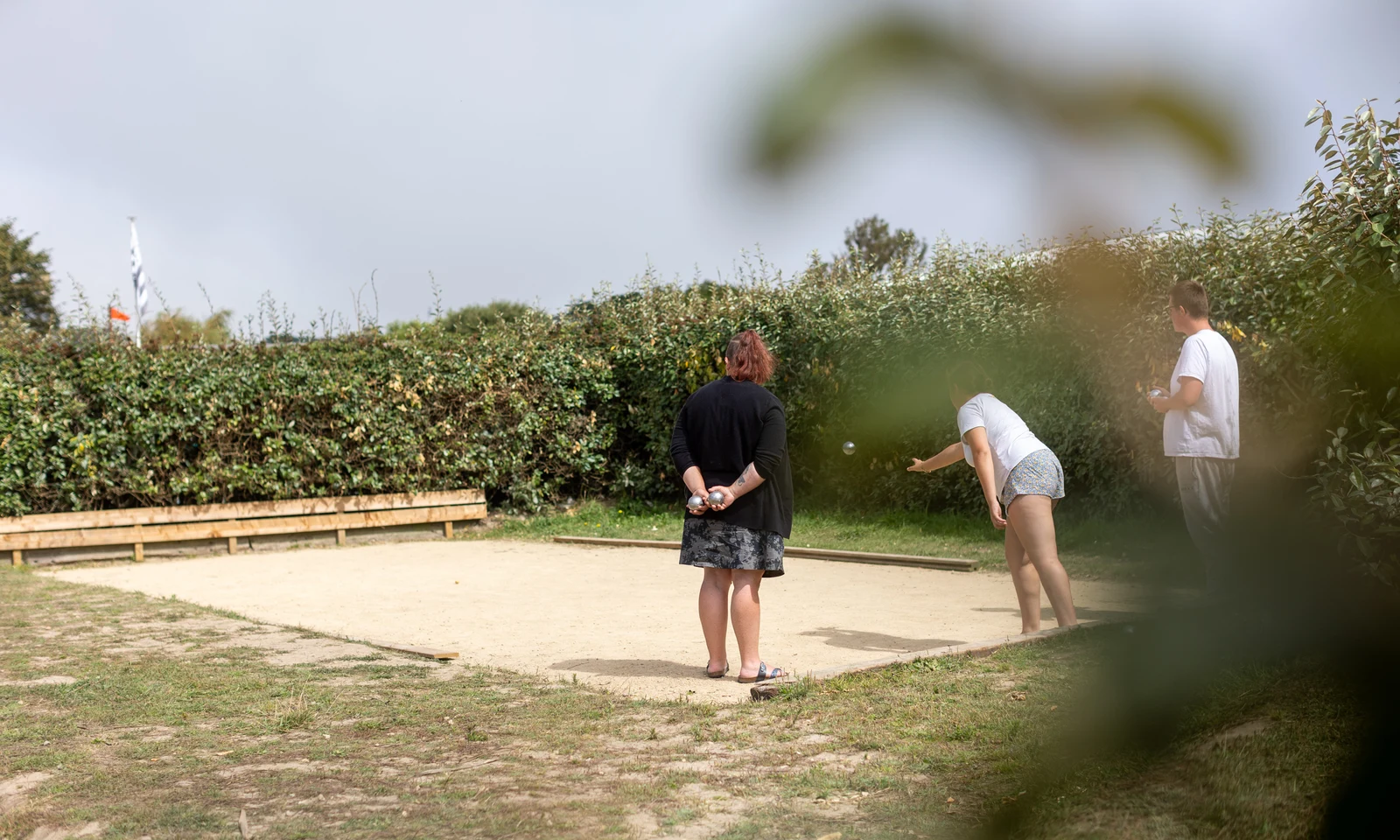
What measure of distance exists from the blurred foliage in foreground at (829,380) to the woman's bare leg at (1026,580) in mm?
1117

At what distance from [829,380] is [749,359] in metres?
2.42

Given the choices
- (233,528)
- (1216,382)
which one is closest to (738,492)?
(1216,382)

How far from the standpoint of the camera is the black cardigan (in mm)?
5270

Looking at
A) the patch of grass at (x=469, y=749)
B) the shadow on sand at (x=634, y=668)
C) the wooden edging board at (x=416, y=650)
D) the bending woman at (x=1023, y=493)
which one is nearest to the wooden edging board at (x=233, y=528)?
the patch of grass at (x=469, y=749)

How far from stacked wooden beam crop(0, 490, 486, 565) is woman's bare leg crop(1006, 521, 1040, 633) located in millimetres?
9411

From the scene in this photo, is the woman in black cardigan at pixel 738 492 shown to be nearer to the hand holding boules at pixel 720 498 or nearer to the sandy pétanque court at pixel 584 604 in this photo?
the hand holding boules at pixel 720 498

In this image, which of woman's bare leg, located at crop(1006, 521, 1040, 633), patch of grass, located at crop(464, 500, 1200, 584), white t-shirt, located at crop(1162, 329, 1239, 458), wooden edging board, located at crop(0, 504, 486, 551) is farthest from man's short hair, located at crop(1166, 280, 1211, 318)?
wooden edging board, located at crop(0, 504, 486, 551)

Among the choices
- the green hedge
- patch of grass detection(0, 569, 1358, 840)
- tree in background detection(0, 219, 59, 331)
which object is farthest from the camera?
the green hedge

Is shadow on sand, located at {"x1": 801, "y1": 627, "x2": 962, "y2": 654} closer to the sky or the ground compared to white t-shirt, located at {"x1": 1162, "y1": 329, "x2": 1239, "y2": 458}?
closer to the ground

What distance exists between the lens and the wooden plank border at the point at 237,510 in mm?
11680

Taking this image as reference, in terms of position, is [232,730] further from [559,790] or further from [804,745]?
[804,745]

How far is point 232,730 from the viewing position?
4.63 meters

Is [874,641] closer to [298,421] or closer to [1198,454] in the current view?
[1198,454]

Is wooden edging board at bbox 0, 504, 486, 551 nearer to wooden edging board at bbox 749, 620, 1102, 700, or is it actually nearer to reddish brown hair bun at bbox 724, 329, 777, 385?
Result: reddish brown hair bun at bbox 724, 329, 777, 385
